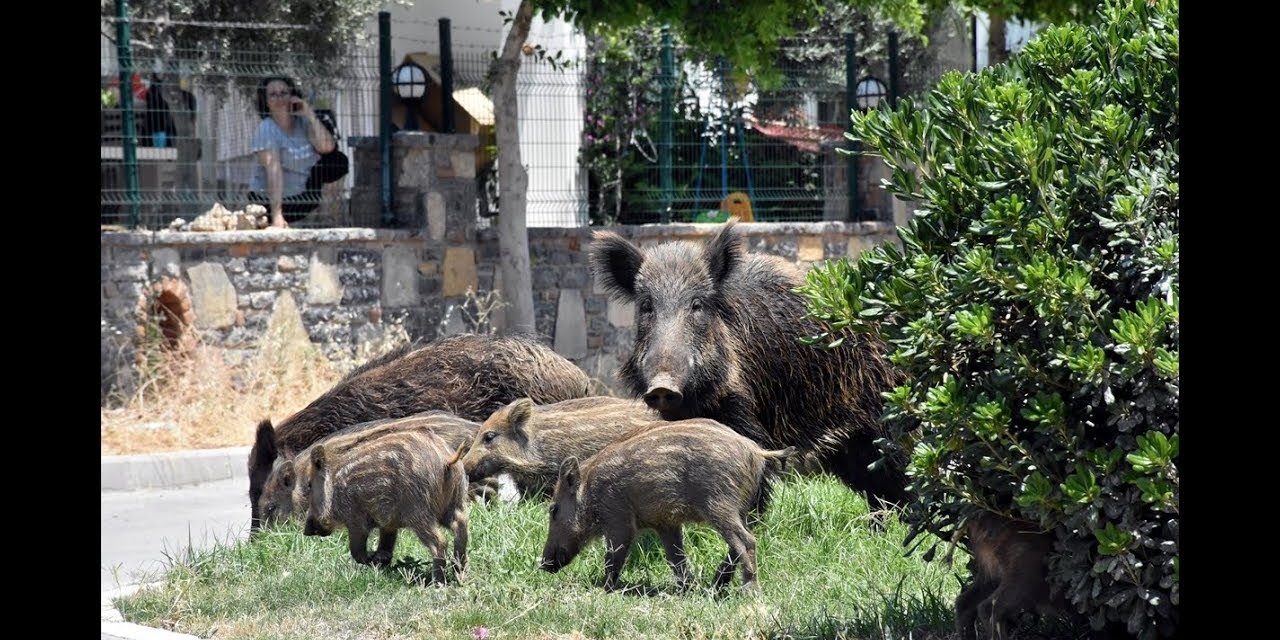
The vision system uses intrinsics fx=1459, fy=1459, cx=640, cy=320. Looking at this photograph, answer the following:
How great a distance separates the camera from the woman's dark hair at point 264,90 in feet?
43.3

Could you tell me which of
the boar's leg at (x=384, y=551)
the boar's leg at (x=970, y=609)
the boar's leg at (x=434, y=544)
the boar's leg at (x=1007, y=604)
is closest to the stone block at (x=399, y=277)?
the boar's leg at (x=384, y=551)

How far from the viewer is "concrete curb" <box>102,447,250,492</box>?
33.8ft

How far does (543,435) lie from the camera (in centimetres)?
638

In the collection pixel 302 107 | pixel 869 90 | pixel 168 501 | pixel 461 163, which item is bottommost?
pixel 168 501

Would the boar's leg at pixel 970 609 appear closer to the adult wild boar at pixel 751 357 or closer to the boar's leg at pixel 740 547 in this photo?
the boar's leg at pixel 740 547

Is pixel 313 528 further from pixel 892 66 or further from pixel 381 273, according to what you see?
pixel 892 66

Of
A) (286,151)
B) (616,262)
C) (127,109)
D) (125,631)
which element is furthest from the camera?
(286,151)

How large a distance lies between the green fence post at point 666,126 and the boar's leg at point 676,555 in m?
9.19

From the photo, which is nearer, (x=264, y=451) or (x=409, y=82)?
(x=264, y=451)

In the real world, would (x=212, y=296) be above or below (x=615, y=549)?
above

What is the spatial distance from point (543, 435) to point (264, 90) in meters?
8.21

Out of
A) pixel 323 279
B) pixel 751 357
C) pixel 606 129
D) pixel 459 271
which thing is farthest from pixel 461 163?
pixel 751 357

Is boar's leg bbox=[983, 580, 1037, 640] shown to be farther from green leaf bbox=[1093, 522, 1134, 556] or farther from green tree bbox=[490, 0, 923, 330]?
green tree bbox=[490, 0, 923, 330]
